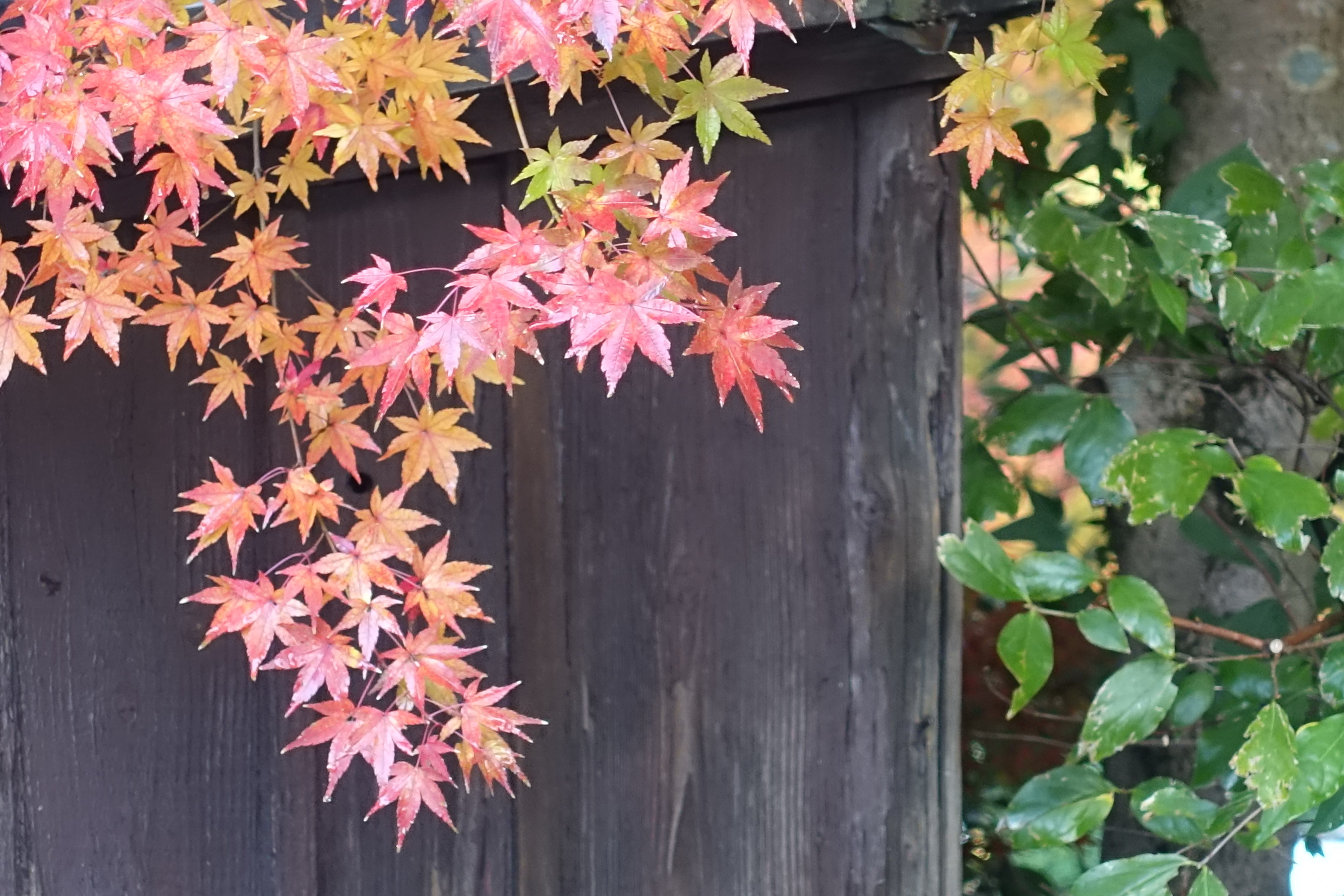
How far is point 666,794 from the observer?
120cm

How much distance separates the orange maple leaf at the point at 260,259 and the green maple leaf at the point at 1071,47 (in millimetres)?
671

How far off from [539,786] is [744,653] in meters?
0.27

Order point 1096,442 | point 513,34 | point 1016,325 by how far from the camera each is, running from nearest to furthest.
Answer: point 513,34 → point 1096,442 → point 1016,325

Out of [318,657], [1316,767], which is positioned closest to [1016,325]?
[1316,767]

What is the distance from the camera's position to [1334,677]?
1082 mm

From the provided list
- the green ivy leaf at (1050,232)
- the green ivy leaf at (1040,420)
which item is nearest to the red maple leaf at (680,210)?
the green ivy leaf at (1050,232)

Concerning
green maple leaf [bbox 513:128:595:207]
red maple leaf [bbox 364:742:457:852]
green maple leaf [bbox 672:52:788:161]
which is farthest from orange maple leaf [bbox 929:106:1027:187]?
red maple leaf [bbox 364:742:457:852]

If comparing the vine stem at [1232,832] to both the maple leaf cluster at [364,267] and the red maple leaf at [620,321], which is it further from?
the red maple leaf at [620,321]

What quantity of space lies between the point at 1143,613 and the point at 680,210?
67 centimetres

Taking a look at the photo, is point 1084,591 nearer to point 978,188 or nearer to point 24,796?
point 978,188

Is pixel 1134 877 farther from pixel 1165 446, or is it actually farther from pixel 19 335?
pixel 19 335

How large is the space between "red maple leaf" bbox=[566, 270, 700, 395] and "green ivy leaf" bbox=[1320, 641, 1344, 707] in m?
0.80

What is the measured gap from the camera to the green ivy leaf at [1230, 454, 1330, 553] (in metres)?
1.04

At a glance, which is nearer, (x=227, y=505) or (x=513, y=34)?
(x=513, y=34)
